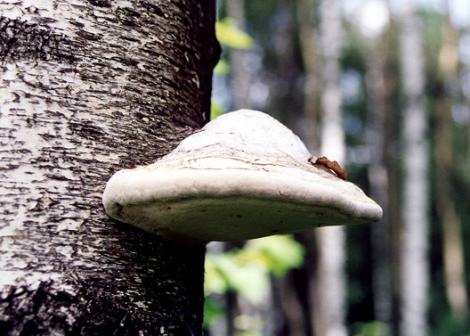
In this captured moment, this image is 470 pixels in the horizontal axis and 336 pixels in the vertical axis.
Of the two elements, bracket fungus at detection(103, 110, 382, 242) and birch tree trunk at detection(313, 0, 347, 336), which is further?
birch tree trunk at detection(313, 0, 347, 336)

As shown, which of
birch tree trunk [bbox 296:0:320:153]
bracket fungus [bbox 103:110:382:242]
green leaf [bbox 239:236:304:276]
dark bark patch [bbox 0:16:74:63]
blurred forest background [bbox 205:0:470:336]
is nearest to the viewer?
bracket fungus [bbox 103:110:382:242]

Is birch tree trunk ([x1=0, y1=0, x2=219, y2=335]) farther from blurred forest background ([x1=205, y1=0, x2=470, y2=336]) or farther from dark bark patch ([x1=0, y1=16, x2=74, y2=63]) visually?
blurred forest background ([x1=205, y1=0, x2=470, y2=336])

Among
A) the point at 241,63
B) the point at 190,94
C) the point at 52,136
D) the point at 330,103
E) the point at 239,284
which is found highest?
the point at 241,63

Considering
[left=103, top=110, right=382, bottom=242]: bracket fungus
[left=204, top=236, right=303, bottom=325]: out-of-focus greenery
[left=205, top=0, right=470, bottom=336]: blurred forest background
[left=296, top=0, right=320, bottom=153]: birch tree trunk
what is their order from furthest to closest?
[left=296, top=0, right=320, bottom=153]: birch tree trunk < [left=205, top=0, right=470, bottom=336]: blurred forest background < [left=204, top=236, right=303, bottom=325]: out-of-focus greenery < [left=103, top=110, right=382, bottom=242]: bracket fungus

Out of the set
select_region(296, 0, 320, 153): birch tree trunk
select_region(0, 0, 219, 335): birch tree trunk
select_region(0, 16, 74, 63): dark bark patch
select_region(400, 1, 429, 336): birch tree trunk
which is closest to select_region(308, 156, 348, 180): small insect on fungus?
select_region(0, 0, 219, 335): birch tree trunk

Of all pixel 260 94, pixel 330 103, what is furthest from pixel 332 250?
pixel 260 94

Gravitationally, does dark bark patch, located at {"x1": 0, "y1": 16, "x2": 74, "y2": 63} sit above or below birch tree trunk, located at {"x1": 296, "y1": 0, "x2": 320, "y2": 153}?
below

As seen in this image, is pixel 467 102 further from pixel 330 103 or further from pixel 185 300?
pixel 185 300

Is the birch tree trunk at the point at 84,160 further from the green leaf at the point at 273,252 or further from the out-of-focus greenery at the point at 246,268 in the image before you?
the green leaf at the point at 273,252
